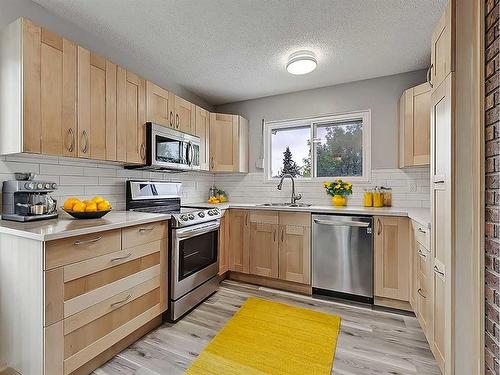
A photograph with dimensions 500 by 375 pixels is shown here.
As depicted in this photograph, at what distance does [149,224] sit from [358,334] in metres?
1.87

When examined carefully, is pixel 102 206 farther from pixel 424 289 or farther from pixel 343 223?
pixel 424 289

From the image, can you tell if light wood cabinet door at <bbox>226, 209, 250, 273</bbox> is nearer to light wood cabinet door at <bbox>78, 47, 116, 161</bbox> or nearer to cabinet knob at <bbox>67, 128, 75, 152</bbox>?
light wood cabinet door at <bbox>78, 47, 116, 161</bbox>

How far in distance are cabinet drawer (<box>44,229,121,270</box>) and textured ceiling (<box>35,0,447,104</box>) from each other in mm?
1646

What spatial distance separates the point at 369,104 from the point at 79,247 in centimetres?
322

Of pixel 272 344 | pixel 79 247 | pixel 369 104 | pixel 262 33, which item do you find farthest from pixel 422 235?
pixel 79 247

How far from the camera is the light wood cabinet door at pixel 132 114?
217 centimetres

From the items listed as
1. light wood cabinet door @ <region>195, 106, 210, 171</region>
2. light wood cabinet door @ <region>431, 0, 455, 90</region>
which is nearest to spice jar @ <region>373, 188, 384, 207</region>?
light wood cabinet door @ <region>431, 0, 455, 90</region>

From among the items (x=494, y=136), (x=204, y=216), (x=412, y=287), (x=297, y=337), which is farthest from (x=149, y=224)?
→ (x=412, y=287)

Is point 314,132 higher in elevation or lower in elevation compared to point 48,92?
higher

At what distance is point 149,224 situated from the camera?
1.99 m

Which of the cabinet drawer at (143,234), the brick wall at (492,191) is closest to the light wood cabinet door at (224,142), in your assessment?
the cabinet drawer at (143,234)

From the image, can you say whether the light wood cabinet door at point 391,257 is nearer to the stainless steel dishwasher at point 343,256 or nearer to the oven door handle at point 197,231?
the stainless steel dishwasher at point 343,256

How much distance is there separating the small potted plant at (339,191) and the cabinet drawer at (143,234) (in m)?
1.98

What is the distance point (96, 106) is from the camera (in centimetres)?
197
